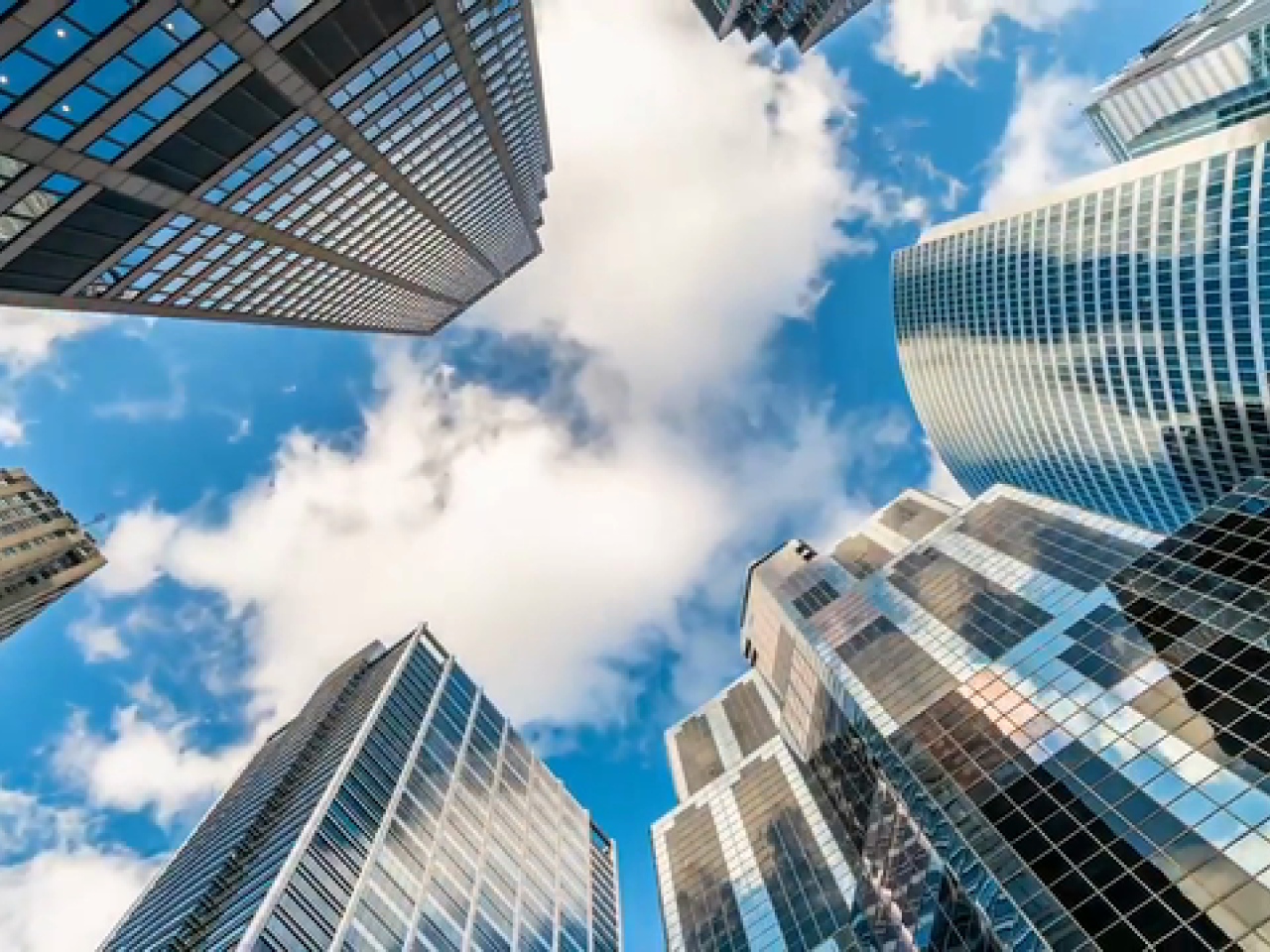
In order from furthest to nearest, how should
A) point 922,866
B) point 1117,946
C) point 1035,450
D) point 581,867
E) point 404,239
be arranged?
point 1035,450
point 581,867
point 404,239
point 922,866
point 1117,946

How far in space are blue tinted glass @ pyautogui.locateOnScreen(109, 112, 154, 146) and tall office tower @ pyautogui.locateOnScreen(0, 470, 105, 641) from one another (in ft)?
330

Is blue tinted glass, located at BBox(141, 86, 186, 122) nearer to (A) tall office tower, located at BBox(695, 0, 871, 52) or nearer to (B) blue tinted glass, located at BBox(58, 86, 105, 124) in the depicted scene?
(B) blue tinted glass, located at BBox(58, 86, 105, 124)

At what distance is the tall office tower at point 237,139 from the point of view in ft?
99.9

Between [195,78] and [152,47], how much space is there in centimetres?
339

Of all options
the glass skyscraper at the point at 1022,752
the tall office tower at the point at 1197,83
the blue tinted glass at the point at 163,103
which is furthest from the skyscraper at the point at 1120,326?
the blue tinted glass at the point at 163,103

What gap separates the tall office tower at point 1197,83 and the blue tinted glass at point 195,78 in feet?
512

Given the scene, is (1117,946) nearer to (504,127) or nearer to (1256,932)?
(1256,932)

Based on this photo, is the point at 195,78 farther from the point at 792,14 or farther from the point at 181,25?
the point at 792,14

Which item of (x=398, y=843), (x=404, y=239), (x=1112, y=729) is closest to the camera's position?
(x=1112, y=729)

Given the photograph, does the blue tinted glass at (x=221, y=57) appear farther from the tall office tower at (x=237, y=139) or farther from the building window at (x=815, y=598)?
the building window at (x=815, y=598)

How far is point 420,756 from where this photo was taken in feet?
332

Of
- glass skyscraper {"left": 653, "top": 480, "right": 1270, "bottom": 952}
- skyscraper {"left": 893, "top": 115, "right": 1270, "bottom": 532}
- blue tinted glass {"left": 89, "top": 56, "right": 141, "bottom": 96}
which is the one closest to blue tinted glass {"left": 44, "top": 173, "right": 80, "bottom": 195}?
blue tinted glass {"left": 89, "top": 56, "right": 141, "bottom": 96}

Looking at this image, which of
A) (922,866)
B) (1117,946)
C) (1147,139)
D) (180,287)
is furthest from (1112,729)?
(1147,139)

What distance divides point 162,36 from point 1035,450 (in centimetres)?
15651
